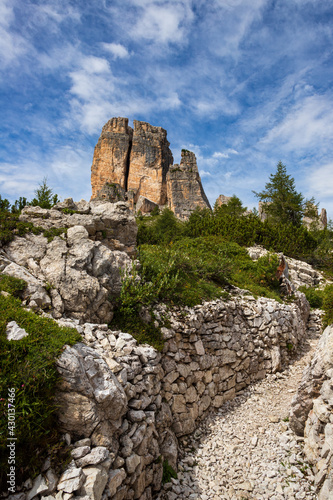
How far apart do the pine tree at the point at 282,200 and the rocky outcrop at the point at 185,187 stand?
16.6 m

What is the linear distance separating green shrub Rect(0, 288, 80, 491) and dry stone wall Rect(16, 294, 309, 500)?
0.63ft

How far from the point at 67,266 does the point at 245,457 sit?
20.2 feet

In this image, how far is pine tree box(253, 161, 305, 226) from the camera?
2873cm

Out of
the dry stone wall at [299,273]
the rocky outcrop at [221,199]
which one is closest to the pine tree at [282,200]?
the dry stone wall at [299,273]

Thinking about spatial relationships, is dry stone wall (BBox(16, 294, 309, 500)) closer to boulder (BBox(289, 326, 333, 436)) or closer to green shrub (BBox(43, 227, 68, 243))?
boulder (BBox(289, 326, 333, 436))

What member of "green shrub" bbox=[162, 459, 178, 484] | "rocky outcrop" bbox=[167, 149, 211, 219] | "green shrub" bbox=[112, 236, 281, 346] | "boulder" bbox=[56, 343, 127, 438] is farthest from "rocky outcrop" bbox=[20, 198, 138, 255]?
"rocky outcrop" bbox=[167, 149, 211, 219]

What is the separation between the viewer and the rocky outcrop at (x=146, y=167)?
52094mm

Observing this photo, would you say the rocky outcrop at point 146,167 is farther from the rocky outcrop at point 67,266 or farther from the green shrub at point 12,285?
the green shrub at point 12,285

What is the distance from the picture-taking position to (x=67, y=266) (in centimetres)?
640

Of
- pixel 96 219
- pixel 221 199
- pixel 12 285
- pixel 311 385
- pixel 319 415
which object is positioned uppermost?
pixel 221 199

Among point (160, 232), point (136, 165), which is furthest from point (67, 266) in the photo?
point (136, 165)

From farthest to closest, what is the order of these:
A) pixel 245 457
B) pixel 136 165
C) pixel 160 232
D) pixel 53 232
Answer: pixel 136 165
pixel 160 232
pixel 53 232
pixel 245 457

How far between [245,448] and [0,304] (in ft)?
21.1

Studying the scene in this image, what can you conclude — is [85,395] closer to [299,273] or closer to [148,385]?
[148,385]
